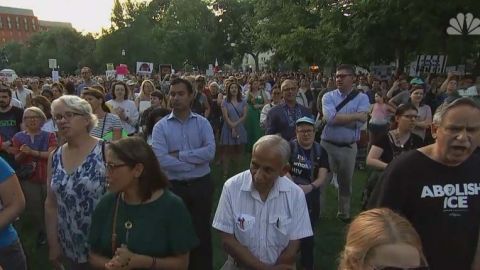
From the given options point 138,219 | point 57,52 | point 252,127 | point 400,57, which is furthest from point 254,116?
point 57,52

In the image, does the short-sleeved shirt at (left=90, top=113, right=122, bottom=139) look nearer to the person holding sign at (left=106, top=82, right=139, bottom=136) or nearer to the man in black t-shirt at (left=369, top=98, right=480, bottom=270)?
the person holding sign at (left=106, top=82, right=139, bottom=136)

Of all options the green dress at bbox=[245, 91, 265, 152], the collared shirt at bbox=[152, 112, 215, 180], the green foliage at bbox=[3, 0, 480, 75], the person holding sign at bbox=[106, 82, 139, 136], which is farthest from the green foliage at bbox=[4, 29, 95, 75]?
the collared shirt at bbox=[152, 112, 215, 180]

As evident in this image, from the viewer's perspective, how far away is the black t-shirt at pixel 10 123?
654cm

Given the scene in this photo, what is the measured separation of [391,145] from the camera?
5168mm

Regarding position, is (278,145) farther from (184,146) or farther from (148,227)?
(184,146)

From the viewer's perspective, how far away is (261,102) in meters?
11.7

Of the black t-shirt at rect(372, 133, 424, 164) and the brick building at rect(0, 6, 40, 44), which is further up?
the brick building at rect(0, 6, 40, 44)

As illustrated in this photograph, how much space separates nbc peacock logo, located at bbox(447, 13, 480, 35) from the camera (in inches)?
612

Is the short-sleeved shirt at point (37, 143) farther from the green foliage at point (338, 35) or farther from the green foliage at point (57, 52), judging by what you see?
the green foliage at point (57, 52)

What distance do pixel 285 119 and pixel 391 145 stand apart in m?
1.51

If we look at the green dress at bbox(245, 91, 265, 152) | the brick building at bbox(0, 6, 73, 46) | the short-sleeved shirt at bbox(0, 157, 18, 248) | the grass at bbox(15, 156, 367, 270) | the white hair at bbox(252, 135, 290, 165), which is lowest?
the grass at bbox(15, 156, 367, 270)

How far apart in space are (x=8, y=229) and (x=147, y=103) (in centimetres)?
613

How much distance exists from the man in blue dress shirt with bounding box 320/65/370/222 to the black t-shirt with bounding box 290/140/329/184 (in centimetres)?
111

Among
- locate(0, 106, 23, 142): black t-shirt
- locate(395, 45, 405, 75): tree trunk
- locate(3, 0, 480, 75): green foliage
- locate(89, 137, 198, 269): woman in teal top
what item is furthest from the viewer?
locate(395, 45, 405, 75): tree trunk
